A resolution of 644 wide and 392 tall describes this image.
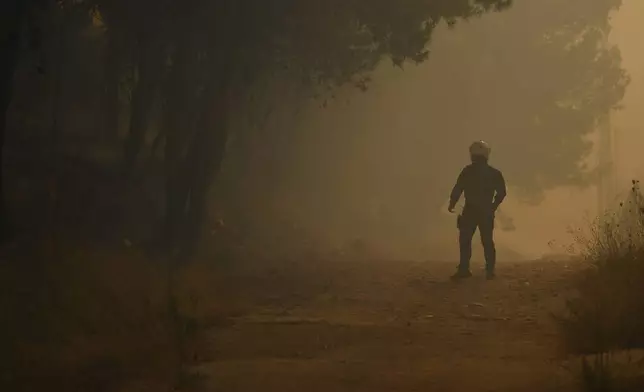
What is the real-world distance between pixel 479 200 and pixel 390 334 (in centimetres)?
474

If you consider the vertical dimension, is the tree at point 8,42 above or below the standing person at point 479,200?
above

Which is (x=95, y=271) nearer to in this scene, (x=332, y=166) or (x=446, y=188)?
(x=332, y=166)

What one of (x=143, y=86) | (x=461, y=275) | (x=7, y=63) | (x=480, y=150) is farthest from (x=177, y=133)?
(x=461, y=275)

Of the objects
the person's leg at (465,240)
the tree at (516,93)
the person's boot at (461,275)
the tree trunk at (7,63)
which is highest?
the tree at (516,93)

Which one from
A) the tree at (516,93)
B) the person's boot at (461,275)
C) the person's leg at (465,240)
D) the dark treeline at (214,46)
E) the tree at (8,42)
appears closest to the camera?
the tree at (8,42)

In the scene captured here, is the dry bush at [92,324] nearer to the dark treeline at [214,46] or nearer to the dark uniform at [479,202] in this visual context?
the dark treeline at [214,46]

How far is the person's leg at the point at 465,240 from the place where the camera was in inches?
515

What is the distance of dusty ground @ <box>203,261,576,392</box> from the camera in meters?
6.86

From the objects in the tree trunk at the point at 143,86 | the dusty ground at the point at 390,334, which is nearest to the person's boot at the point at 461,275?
the dusty ground at the point at 390,334

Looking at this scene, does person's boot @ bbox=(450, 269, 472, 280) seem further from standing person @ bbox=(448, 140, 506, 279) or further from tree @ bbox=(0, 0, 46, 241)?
tree @ bbox=(0, 0, 46, 241)

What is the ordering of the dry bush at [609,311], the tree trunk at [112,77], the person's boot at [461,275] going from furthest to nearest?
the tree trunk at [112,77] < the person's boot at [461,275] < the dry bush at [609,311]

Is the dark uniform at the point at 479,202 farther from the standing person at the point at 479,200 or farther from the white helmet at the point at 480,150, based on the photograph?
the white helmet at the point at 480,150

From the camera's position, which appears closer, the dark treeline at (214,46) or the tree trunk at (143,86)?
the dark treeline at (214,46)

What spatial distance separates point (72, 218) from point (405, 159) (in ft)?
94.9
